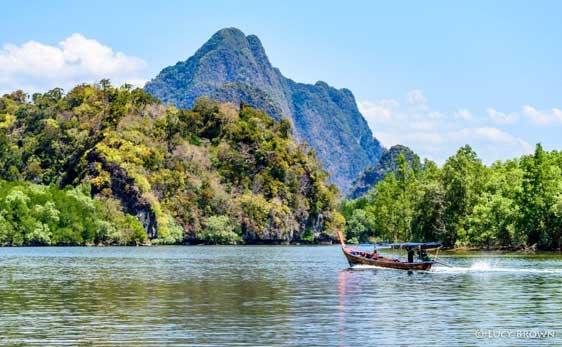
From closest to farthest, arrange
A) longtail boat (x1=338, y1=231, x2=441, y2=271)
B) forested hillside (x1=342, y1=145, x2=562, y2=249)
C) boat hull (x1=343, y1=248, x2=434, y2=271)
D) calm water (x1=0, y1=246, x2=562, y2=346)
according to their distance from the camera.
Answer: calm water (x1=0, y1=246, x2=562, y2=346), longtail boat (x1=338, y1=231, x2=441, y2=271), boat hull (x1=343, y1=248, x2=434, y2=271), forested hillside (x1=342, y1=145, x2=562, y2=249)

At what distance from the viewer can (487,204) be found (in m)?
143

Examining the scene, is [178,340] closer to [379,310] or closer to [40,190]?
[379,310]

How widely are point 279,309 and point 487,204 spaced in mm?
99314

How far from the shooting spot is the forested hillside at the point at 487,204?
431 ft

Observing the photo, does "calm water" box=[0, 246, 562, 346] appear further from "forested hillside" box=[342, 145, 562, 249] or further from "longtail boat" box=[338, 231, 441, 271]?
"forested hillside" box=[342, 145, 562, 249]

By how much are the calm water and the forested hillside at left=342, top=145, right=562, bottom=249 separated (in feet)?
172

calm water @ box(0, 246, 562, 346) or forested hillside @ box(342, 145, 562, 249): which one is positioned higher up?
forested hillside @ box(342, 145, 562, 249)

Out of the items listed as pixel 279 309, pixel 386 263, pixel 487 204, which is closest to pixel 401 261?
pixel 386 263

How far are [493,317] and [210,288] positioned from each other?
79.5 ft

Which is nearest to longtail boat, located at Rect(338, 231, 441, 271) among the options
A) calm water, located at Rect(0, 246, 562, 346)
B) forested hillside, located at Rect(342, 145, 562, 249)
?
calm water, located at Rect(0, 246, 562, 346)

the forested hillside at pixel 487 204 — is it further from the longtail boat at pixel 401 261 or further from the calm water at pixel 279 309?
the calm water at pixel 279 309

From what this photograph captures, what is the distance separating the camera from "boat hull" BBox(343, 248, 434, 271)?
83250 mm

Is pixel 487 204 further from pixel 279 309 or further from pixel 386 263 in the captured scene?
pixel 279 309

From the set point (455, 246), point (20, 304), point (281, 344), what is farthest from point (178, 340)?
point (455, 246)
